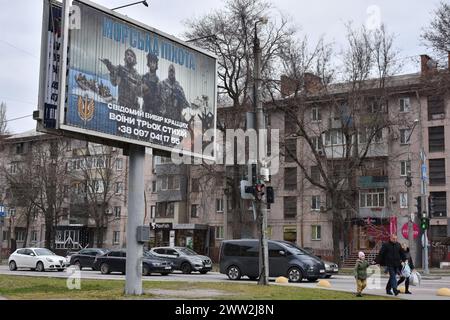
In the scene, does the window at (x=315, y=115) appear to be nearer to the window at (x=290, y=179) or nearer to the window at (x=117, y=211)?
A: the window at (x=290, y=179)

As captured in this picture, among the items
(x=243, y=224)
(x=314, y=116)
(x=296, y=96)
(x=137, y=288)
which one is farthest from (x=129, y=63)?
(x=314, y=116)

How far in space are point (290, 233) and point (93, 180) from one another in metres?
20.3

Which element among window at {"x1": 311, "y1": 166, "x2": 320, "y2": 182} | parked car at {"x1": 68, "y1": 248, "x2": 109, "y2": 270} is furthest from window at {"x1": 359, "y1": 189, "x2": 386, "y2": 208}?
parked car at {"x1": 68, "y1": 248, "x2": 109, "y2": 270}

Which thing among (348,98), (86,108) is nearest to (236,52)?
(348,98)

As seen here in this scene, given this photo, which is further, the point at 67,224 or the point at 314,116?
the point at 67,224

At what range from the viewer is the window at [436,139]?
54.3 m

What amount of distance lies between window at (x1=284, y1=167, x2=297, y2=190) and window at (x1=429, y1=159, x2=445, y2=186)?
42.9 feet

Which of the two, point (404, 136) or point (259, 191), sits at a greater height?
point (404, 136)

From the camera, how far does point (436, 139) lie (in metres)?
54.6

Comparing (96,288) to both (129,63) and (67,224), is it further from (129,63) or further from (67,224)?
(67,224)

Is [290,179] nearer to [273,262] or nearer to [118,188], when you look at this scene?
[118,188]

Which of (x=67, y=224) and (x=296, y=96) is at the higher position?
(x=296, y=96)

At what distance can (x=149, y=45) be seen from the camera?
1767 centimetres
